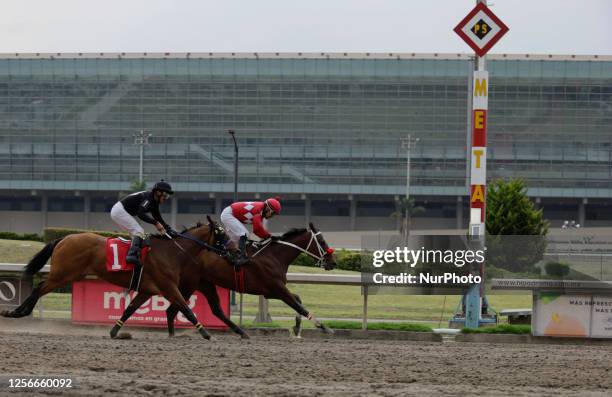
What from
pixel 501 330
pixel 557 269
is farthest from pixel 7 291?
pixel 557 269

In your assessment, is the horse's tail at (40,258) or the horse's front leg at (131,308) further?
the horse's front leg at (131,308)

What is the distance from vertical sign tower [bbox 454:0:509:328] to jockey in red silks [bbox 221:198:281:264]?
4879 mm

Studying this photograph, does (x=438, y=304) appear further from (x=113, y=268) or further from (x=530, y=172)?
(x=530, y=172)

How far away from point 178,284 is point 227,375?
A: 5187 mm

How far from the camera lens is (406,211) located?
309 ft

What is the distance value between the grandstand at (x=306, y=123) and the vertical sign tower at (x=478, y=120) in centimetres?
7813

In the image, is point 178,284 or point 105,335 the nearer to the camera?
point 178,284

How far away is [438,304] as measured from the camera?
32.7 m

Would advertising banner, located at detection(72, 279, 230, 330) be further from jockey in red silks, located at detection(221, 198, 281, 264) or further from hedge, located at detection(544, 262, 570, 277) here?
hedge, located at detection(544, 262, 570, 277)

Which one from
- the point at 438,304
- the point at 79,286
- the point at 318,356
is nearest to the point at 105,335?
the point at 79,286

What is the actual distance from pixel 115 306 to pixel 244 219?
355 centimetres

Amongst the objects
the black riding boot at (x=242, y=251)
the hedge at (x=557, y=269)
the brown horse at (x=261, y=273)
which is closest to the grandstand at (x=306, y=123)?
the hedge at (x=557, y=269)

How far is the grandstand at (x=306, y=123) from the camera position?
325 ft
